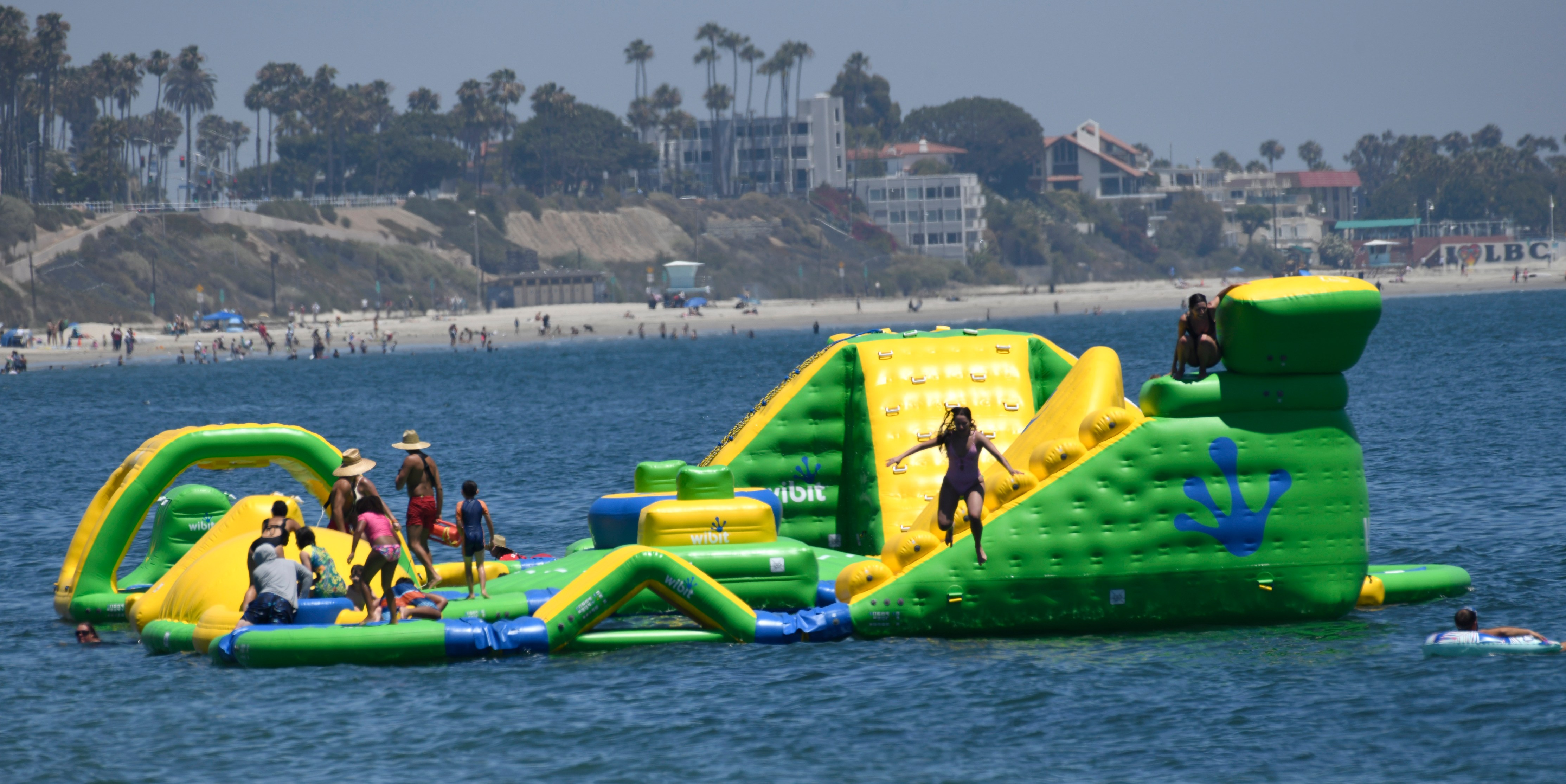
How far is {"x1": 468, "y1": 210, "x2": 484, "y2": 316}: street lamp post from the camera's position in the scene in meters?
133

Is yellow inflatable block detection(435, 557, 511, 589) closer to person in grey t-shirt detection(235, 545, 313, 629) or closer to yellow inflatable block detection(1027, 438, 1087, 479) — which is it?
person in grey t-shirt detection(235, 545, 313, 629)

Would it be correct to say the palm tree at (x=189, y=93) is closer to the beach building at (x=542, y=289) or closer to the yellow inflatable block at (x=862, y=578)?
the beach building at (x=542, y=289)

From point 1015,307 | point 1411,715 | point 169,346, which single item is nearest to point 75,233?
point 169,346

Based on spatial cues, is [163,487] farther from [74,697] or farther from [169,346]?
[169,346]

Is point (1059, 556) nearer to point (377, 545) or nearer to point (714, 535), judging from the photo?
point (714, 535)

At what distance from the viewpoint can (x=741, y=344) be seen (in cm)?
11619

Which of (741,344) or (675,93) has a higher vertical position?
(675,93)

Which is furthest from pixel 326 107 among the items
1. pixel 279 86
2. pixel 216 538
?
pixel 216 538

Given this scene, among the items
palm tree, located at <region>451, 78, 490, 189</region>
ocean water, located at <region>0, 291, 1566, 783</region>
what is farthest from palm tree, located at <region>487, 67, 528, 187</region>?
ocean water, located at <region>0, 291, 1566, 783</region>

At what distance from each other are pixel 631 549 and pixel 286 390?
6319 centimetres

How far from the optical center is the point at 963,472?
52.0 ft

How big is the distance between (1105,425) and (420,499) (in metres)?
7.38

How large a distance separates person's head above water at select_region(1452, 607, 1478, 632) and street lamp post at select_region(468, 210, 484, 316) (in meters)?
116

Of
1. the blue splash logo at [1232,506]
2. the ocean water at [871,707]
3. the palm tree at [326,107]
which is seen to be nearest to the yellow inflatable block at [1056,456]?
the blue splash logo at [1232,506]
